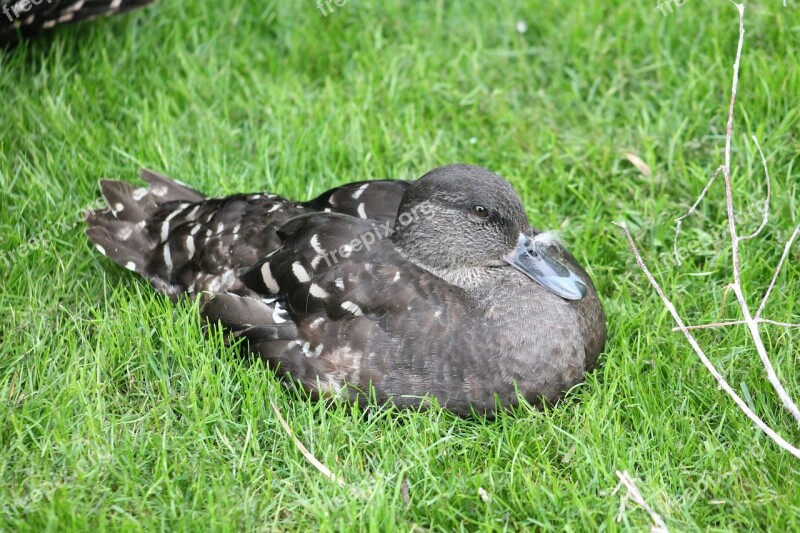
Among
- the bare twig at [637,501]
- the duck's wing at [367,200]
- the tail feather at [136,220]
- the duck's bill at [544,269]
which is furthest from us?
the tail feather at [136,220]

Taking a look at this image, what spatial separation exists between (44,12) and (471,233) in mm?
3200

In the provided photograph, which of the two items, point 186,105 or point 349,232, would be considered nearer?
point 349,232

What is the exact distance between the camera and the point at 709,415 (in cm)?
386

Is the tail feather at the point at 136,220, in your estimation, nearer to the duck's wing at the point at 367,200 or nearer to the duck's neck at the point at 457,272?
the duck's wing at the point at 367,200

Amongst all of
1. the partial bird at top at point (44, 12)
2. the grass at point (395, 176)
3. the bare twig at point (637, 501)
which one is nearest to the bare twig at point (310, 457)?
the grass at point (395, 176)

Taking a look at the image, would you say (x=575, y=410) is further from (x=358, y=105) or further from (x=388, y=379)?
(x=358, y=105)

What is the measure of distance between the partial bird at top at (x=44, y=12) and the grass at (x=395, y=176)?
0.23m

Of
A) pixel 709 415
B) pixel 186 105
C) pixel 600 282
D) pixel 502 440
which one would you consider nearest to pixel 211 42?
pixel 186 105

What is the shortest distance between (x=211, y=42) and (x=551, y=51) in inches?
91.2

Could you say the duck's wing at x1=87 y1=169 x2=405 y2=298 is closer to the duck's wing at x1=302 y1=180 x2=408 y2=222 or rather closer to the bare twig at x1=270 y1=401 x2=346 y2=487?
the duck's wing at x1=302 y1=180 x2=408 y2=222

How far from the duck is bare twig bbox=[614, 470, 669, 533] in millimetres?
652

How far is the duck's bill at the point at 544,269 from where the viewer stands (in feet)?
13.3

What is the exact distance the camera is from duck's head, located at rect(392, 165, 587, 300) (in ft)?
13.3

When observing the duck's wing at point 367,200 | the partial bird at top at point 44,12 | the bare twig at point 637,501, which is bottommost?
the bare twig at point 637,501
